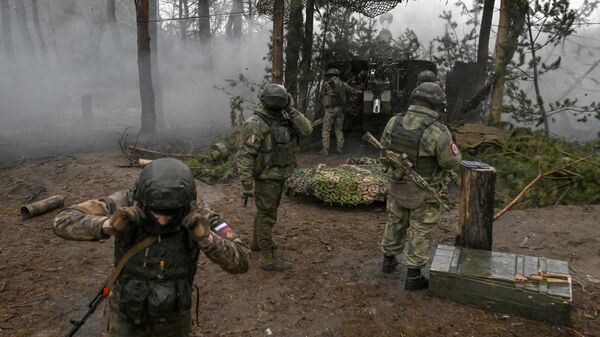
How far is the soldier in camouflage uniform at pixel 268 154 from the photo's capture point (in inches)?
200

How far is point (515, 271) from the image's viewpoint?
170 inches

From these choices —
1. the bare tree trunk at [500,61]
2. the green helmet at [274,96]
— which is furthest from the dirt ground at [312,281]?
the bare tree trunk at [500,61]

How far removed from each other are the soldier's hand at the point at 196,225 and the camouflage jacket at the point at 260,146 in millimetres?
2700

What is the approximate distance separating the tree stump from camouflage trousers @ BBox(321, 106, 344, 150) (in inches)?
234

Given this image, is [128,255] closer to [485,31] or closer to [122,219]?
[122,219]

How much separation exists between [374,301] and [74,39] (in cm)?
4055

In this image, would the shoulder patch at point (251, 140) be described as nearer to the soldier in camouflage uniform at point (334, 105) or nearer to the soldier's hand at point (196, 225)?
the soldier's hand at point (196, 225)

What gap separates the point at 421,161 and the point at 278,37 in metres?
5.76

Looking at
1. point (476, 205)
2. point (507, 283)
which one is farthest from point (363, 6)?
point (507, 283)

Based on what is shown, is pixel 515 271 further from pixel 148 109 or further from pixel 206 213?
pixel 148 109

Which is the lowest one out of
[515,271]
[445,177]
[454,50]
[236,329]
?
[236,329]

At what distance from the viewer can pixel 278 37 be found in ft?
31.4

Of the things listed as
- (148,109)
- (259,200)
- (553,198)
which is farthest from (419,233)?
(148,109)

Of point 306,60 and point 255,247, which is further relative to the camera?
point 306,60
